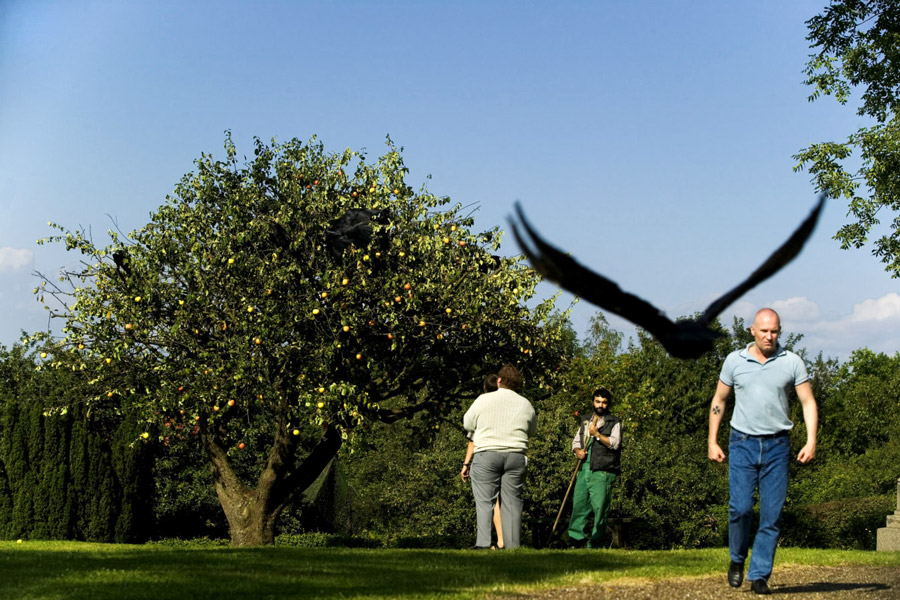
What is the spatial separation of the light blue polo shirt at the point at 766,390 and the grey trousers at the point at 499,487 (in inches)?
126

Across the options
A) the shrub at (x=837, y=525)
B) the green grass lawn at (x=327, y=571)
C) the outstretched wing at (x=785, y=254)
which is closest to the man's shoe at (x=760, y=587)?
the green grass lawn at (x=327, y=571)

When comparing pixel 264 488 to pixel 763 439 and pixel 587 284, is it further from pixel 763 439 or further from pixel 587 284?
pixel 587 284

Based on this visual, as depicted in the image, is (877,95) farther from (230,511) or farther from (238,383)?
(230,511)

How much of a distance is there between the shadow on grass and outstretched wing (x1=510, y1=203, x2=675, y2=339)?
8.19 ft

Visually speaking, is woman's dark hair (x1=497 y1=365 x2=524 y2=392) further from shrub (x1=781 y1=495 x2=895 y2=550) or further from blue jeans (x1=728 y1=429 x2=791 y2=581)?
shrub (x1=781 y1=495 x2=895 y2=550)

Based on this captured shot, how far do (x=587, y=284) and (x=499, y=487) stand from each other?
6.25 metres

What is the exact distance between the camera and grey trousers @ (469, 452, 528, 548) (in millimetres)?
9922

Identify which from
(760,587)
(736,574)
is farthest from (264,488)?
(760,587)

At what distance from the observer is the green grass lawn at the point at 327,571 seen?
21.1ft

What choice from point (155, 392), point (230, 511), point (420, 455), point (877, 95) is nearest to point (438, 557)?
point (155, 392)

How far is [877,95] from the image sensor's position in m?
18.0

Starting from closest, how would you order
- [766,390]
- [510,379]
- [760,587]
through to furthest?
1. [760,587]
2. [766,390]
3. [510,379]

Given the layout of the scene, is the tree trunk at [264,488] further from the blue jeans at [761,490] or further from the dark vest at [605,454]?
the blue jeans at [761,490]

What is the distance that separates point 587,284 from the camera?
13.9ft
